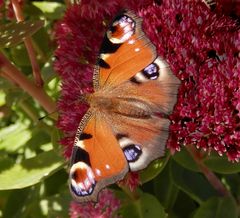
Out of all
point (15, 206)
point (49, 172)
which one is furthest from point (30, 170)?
point (15, 206)

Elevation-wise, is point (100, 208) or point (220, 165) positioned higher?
point (100, 208)

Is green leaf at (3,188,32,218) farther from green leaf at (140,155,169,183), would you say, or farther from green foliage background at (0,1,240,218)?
green leaf at (140,155,169,183)

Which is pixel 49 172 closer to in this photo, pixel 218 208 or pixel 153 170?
pixel 153 170

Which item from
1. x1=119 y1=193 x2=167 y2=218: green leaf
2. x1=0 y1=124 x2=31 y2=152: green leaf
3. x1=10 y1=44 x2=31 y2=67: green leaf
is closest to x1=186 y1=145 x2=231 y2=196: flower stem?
x1=119 y1=193 x2=167 y2=218: green leaf

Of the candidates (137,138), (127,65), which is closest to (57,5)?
(127,65)

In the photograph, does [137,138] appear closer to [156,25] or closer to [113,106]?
[113,106]

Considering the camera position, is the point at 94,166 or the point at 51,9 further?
the point at 51,9
